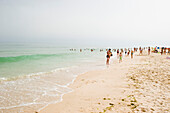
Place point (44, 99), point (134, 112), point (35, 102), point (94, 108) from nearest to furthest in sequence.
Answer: point (134, 112)
point (94, 108)
point (35, 102)
point (44, 99)

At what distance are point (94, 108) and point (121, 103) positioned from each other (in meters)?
1.06

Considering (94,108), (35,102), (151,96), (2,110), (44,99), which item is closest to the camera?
(94,108)

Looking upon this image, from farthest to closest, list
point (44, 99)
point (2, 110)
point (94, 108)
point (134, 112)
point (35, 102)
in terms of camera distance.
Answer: point (44, 99)
point (35, 102)
point (2, 110)
point (94, 108)
point (134, 112)

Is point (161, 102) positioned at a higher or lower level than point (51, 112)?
higher

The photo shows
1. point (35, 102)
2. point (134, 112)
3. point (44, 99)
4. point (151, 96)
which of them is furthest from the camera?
point (44, 99)

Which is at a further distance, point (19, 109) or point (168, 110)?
point (19, 109)

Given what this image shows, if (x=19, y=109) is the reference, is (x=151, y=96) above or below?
above

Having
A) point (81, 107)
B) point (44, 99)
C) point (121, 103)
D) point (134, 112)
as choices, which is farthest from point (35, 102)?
point (134, 112)

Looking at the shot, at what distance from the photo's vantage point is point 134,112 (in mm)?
3615

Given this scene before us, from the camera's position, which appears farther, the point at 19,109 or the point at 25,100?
the point at 25,100

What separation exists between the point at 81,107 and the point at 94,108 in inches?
20.1

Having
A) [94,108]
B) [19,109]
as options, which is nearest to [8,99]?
[19,109]

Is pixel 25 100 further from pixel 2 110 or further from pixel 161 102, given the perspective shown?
pixel 161 102

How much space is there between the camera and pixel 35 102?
203 inches
